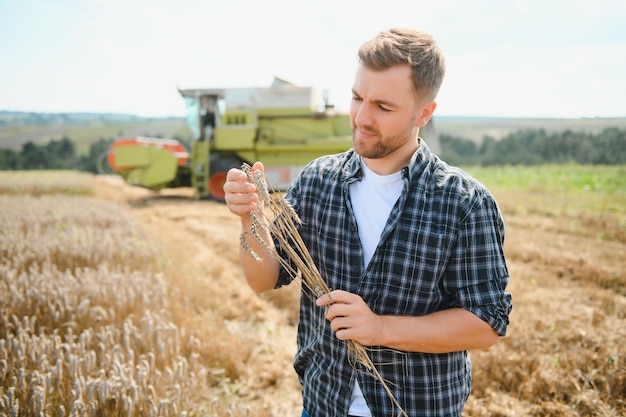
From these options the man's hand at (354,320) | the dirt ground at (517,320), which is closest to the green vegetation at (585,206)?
→ the dirt ground at (517,320)

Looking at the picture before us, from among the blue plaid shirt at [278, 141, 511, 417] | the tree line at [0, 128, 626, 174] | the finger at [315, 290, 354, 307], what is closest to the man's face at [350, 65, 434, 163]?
the blue plaid shirt at [278, 141, 511, 417]

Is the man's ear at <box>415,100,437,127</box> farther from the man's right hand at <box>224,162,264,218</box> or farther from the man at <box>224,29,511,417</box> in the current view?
the man's right hand at <box>224,162,264,218</box>

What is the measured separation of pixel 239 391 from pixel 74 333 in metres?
1.30

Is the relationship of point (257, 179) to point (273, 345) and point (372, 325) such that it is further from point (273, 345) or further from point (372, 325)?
point (273, 345)

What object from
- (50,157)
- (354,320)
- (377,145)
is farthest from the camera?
(50,157)

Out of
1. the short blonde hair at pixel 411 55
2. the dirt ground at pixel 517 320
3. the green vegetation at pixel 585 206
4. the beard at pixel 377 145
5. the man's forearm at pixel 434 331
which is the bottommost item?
the dirt ground at pixel 517 320

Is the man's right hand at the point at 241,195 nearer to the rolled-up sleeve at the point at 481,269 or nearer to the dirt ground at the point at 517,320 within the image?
the rolled-up sleeve at the point at 481,269

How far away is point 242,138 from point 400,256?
12.6 meters

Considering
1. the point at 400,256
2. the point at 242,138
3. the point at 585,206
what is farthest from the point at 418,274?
the point at 242,138

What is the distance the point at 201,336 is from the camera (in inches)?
141

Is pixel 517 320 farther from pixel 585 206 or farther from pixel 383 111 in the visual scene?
pixel 585 206

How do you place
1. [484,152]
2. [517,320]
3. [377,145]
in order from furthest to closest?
[484,152] < [517,320] < [377,145]

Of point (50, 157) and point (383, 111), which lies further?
point (50, 157)

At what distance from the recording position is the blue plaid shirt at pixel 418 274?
55.7 inches
